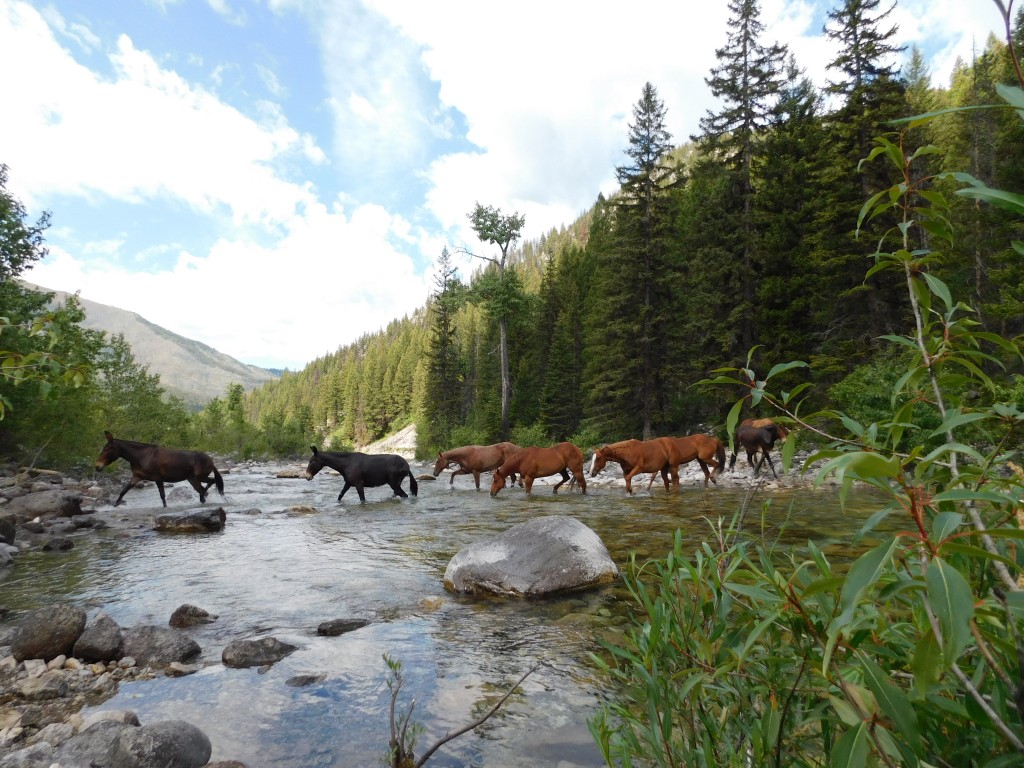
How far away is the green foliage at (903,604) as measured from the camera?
3.48 ft

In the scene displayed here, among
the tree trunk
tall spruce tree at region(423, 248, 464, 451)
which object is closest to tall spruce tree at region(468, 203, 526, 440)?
the tree trunk

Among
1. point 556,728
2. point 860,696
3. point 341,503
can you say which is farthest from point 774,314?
point 860,696

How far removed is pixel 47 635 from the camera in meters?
4.89

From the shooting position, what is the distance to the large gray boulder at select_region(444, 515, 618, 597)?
6.76m

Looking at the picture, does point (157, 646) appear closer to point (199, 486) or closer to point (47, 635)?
point (47, 635)

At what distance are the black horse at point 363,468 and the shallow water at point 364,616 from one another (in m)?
4.40

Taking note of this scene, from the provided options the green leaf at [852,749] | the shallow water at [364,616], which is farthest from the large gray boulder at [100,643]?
the green leaf at [852,749]

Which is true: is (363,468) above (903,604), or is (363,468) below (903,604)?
below

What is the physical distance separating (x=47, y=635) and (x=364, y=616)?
→ 2872mm

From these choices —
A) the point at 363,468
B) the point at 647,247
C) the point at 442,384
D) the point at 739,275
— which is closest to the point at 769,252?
the point at 739,275

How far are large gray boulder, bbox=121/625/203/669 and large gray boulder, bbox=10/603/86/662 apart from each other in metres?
0.44

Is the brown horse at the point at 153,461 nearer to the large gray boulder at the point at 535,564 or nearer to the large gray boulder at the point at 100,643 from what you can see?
the large gray boulder at the point at 100,643

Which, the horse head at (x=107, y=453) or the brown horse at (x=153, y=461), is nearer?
the horse head at (x=107, y=453)

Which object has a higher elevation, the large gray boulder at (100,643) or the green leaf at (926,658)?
the green leaf at (926,658)
